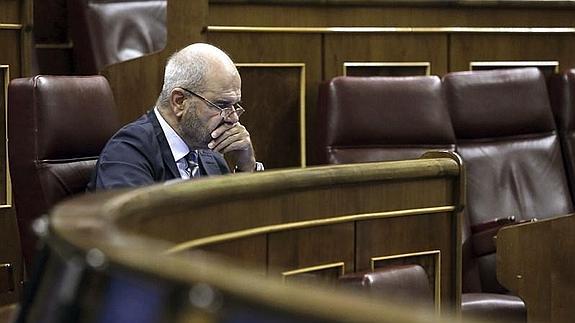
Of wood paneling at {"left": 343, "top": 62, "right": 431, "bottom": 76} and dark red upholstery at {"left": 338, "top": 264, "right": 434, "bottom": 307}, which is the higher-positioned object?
wood paneling at {"left": 343, "top": 62, "right": 431, "bottom": 76}

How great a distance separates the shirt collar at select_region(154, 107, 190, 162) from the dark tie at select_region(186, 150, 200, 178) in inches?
0.9

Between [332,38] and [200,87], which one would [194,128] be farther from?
[332,38]

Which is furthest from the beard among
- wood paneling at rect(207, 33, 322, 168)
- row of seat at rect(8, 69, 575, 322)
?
wood paneling at rect(207, 33, 322, 168)

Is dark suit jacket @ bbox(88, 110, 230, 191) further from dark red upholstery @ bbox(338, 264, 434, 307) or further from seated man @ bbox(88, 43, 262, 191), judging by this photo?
dark red upholstery @ bbox(338, 264, 434, 307)

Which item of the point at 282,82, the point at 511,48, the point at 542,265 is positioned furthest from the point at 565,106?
the point at 542,265

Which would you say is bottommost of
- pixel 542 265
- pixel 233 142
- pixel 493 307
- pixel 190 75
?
pixel 493 307

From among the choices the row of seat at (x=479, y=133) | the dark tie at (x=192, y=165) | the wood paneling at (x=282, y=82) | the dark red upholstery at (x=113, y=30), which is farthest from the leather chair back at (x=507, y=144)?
the dark tie at (x=192, y=165)

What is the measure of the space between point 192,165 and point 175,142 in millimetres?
56

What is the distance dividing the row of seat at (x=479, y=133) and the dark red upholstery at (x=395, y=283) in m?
0.64

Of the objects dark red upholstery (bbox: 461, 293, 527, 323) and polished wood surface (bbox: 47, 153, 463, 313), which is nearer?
polished wood surface (bbox: 47, 153, 463, 313)

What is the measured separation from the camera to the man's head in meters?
2.17

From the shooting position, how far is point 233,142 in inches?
85.4

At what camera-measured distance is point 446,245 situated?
6.47 feet

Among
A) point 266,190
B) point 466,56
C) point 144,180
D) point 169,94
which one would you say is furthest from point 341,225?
point 466,56
